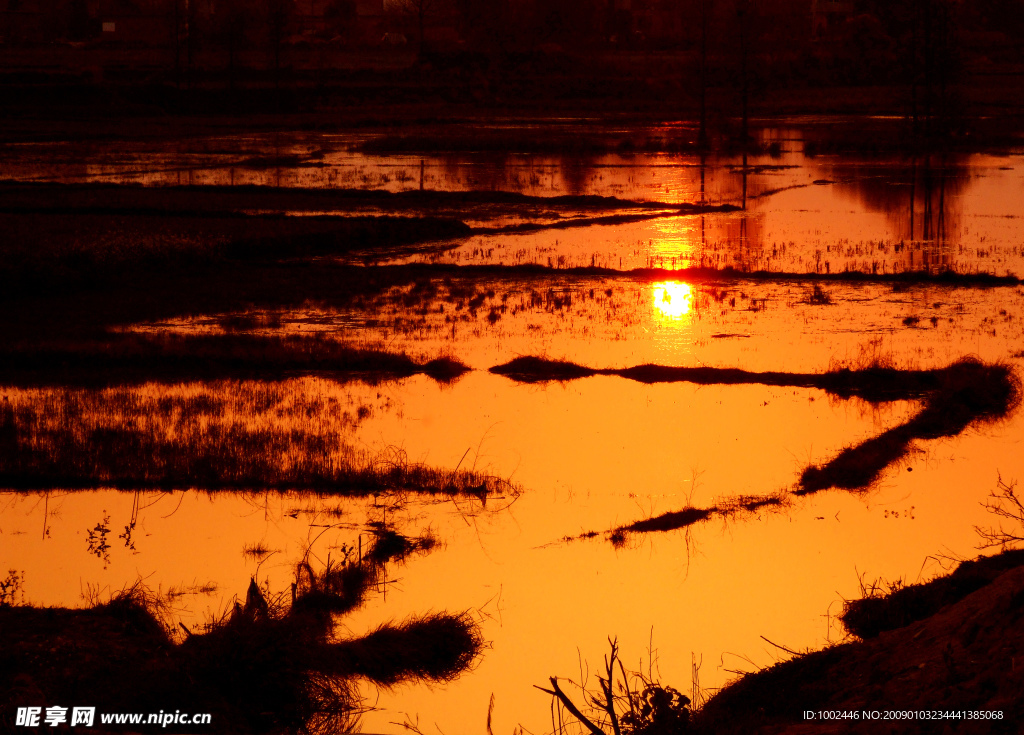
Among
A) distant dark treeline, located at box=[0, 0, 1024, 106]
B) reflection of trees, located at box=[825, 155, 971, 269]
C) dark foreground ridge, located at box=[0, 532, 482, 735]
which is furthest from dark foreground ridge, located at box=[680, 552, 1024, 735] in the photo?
distant dark treeline, located at box=[0, 0, 1024, 106]

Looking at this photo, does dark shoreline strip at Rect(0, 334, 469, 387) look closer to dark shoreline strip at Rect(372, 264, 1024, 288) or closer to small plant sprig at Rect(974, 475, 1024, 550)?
small plant sprig at Rect(974, 475, 1024, 550)

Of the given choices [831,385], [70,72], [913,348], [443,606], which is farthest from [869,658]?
[70,72]

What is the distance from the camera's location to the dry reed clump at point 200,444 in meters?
6.68

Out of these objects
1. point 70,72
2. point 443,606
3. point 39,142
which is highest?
point 70,72

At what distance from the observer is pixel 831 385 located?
8.87 meters

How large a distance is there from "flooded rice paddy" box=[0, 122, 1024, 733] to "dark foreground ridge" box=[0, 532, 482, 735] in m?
0.15

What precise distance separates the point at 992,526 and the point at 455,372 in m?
4.40

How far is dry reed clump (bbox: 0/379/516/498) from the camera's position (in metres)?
6.68

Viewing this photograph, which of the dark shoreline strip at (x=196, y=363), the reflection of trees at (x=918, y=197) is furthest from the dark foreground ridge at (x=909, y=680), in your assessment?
the reflection of trees at (x=918, y=197)

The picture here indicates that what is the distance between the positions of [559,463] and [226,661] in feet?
10.9

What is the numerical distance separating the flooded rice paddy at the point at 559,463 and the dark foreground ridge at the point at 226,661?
0.15 metres

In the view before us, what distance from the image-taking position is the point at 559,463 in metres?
7.15

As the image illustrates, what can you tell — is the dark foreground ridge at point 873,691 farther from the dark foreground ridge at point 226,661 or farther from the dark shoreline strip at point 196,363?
the dark shoreline strip at point 196,363

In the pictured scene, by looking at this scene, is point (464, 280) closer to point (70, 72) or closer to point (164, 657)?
point (164, 657)
